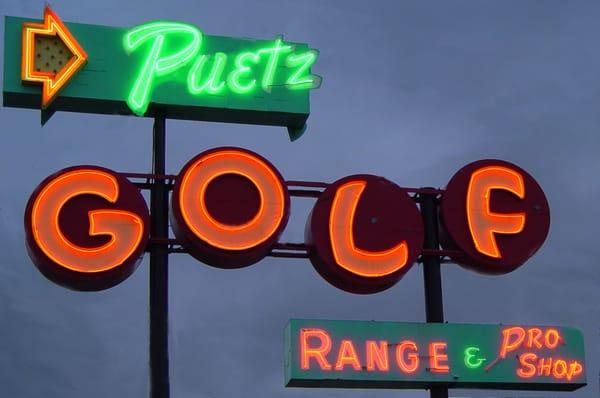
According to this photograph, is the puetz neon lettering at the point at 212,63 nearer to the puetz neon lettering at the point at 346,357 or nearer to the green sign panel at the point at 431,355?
the green sign panel at the point at 431,355

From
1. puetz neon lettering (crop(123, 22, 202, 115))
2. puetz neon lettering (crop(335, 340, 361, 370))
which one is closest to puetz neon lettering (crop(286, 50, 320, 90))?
puetz neon lettering (crop(123, 22, 202, 115))

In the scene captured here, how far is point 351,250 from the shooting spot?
18.7m

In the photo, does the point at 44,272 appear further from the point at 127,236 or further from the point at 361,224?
the point at 361,224

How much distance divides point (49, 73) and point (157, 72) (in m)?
1.84

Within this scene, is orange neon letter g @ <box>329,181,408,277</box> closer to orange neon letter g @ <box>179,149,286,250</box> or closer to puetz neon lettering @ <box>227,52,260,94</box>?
orange neon letter g @ <box>179,149,286,250</box>

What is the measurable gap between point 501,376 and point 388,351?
1957 mm

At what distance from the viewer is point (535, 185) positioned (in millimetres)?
20125

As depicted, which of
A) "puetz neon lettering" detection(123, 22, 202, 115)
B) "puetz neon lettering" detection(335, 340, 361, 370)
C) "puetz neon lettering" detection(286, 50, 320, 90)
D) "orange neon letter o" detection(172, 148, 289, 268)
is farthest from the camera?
"puetz neon lettering" detection(286, 50, 320, 90)

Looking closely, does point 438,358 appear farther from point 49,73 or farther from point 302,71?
point 49,73

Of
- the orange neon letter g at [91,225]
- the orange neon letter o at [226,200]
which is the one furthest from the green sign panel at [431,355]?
the orange neon letter g at [91,225]

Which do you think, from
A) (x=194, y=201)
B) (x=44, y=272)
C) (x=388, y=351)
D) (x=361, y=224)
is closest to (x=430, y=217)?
(x=361, y=224)

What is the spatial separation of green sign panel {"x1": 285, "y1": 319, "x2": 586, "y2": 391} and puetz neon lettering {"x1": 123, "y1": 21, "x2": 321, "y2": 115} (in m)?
4.59

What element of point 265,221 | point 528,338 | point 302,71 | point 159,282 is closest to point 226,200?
point 265,221

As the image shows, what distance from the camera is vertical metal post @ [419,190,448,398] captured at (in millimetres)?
18859
